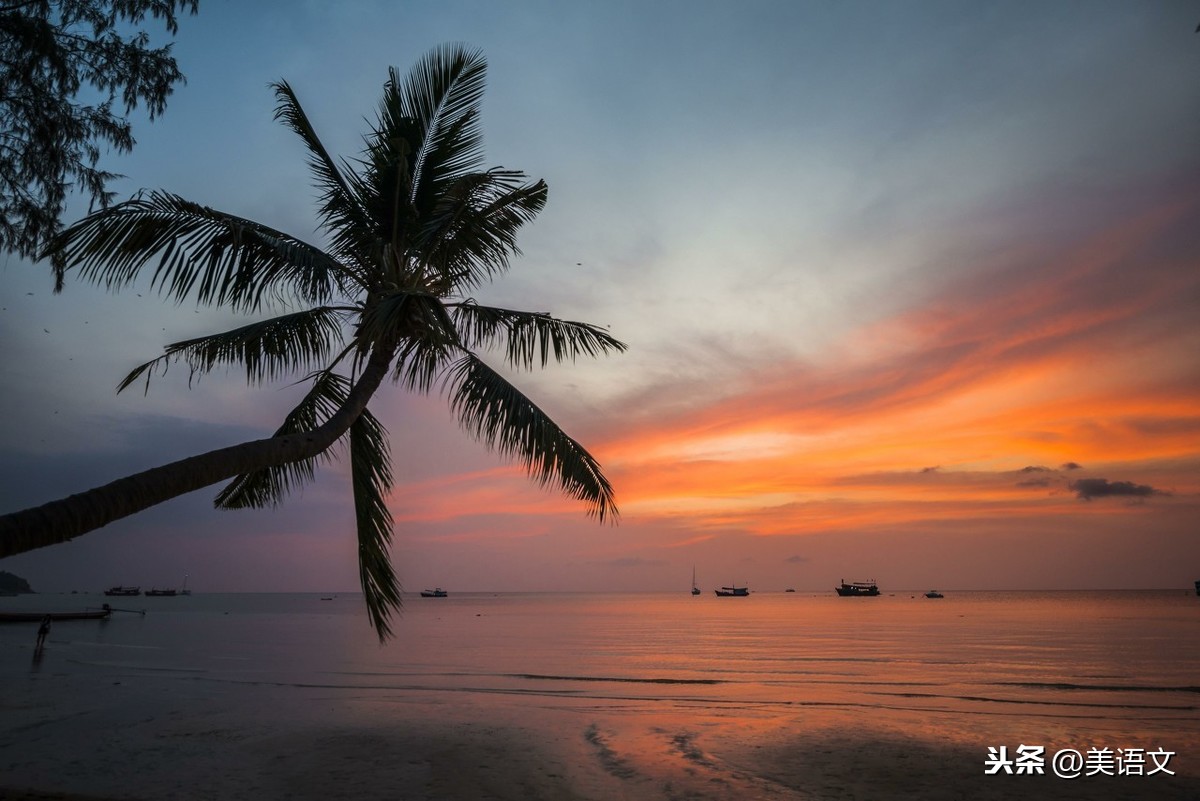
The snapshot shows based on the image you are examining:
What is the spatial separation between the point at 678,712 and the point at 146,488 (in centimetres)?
1498

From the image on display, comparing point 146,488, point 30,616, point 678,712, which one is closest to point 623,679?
point 678,712

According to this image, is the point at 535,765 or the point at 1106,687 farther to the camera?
the point at 1106,687

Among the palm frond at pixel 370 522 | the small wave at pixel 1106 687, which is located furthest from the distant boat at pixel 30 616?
the small wave at pixel 1106 687

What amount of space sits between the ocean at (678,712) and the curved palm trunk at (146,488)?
21.6 ft

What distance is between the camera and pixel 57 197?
8242 mm

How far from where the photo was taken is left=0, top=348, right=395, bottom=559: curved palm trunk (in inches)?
159

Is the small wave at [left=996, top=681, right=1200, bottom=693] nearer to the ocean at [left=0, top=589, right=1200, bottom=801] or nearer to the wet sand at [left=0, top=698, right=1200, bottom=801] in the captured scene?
the ocean at [left=0, top=589, right=1200, bottom=801]

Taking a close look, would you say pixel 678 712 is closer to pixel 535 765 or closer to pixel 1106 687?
pixel 535 765

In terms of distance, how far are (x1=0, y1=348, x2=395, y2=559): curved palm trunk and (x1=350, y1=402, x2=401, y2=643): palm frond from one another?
1.32 metres

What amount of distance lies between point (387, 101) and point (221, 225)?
10.0 ft

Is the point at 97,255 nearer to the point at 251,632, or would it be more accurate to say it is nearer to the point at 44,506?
the point at 44,506

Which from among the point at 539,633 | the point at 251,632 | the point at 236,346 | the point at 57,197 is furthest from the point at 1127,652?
the point at 251,632

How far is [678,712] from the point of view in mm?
16984

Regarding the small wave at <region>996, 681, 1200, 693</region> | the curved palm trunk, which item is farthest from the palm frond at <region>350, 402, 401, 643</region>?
the small wave at <region>996, 681, 1200, 693</region>
